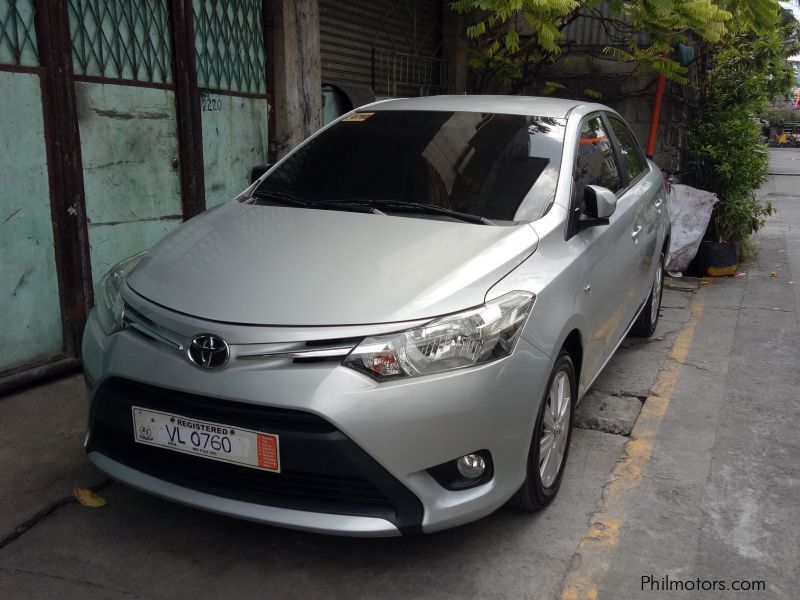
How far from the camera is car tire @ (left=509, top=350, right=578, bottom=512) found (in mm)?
2912

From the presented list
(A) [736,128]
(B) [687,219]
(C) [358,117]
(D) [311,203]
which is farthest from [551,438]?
(A) [736,128]

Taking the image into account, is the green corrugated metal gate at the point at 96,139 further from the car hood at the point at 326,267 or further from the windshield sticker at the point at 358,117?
the windshield sticker at the point at 358,117

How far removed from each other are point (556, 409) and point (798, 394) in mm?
2218

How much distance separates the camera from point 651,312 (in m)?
5.66

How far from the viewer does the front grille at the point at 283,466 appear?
2426 mm

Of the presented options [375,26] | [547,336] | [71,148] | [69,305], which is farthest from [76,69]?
[375,26]

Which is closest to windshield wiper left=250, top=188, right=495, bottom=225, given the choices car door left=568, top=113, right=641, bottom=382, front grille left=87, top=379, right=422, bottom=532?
car door left=568, top=113, right=641, bottom=382

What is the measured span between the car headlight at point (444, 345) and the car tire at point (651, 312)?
A: 3.07 m

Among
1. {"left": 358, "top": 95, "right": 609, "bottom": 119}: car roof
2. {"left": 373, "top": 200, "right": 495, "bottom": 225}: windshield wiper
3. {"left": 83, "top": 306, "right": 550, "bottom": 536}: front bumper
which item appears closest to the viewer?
{"left": 83, "top": 306, "right": 550, "bottom": 536}: front bumper

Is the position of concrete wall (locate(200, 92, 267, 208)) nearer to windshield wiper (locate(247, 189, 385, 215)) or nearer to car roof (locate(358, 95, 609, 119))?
car roof (locate(358, 95, 609, 119))

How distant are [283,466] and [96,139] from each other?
10.1 feet

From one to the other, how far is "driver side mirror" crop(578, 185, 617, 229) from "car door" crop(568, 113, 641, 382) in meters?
0.04

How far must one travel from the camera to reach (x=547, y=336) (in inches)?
113

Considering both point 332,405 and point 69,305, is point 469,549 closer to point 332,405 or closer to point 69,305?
point 332,405
